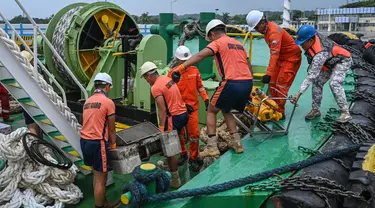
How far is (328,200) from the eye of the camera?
307cm

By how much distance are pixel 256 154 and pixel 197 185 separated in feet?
2.92

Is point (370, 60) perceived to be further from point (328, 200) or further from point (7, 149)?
point (7, 149)

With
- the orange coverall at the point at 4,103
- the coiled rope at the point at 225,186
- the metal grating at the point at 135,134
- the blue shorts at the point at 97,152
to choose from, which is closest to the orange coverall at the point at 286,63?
the coiled rope at the point at 225,186

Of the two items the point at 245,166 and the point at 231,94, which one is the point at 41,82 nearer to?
the point at 231,94

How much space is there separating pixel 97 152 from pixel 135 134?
655 millimetres

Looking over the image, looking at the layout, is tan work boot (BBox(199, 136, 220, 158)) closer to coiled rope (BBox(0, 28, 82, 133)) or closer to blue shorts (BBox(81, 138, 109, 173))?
blue shorts (BBox(81, 138, 109, 173))

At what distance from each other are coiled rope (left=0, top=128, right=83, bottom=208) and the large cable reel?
2.96 meters

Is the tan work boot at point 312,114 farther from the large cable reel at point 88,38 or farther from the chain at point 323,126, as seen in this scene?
the large cable reel at point 88,38

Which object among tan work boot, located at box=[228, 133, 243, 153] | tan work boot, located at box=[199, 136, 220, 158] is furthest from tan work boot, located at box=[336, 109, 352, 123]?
tan work boot, located at box=[199, 136, 220, 158]

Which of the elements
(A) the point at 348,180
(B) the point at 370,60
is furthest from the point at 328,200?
(B) the point at 370,60

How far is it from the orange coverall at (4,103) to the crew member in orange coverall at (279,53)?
4636 millimetres

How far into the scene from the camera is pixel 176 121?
4715mm

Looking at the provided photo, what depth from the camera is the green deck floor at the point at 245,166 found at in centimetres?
322

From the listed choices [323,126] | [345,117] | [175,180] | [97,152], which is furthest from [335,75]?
[97,152]
